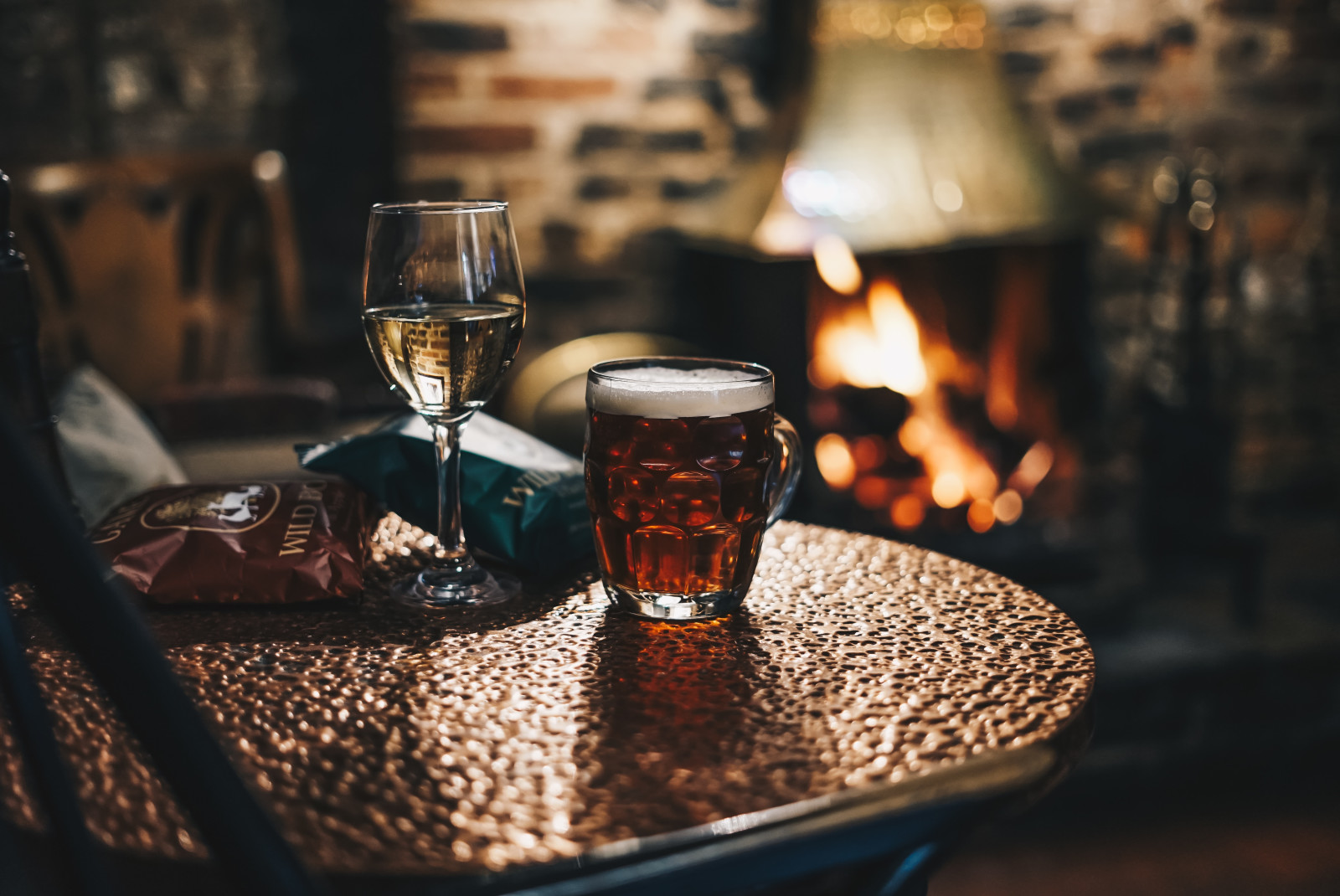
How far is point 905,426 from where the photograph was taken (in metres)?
2.15

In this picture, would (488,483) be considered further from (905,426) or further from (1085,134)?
(1085,134)

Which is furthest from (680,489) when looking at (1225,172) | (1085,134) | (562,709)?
(1225,172)

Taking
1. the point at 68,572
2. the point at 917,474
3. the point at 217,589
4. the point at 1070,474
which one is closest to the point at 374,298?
the point at 217,589

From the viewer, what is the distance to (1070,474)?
2.39 metres

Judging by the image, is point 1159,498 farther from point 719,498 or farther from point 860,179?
point 719,498

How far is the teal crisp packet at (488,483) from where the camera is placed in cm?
65

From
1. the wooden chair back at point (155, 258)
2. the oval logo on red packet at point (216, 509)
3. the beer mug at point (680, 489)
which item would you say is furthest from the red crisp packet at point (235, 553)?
the wooden chair back at point (155, 258)

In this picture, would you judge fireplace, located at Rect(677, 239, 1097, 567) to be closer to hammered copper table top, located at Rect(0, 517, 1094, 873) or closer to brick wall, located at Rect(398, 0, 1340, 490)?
brick wall, located at Rect(398, 0, 1340, 490)

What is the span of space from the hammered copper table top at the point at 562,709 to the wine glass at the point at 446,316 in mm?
54

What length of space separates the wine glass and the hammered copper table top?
0.05m

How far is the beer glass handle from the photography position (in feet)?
2.13

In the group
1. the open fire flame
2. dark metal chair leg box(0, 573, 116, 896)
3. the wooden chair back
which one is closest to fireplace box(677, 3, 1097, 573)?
the open fire flame

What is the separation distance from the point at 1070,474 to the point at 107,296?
70.6 inches

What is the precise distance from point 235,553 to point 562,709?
0.22m
